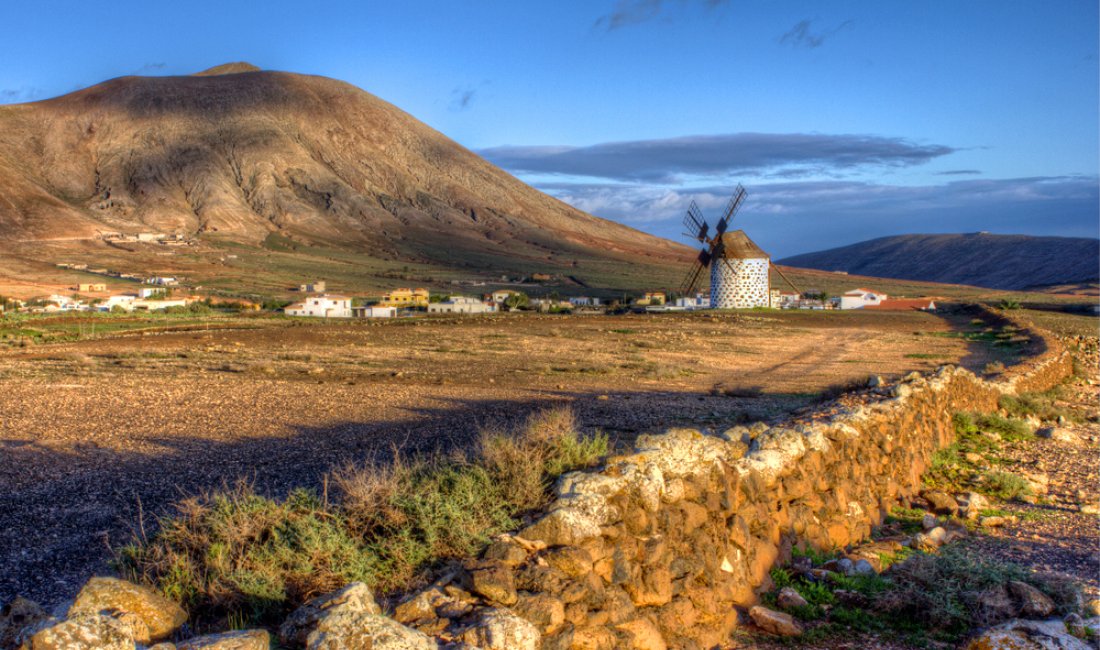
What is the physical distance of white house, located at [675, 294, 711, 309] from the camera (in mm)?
65312

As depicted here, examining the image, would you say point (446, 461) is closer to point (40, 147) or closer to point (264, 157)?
point (264, 157)

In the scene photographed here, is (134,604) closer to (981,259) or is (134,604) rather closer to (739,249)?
(739,249)

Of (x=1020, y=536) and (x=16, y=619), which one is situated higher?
(x=16, y=619)

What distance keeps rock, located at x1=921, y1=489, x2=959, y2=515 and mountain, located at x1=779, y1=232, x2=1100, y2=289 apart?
378ft

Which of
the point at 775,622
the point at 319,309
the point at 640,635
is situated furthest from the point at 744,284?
the point at 640,635

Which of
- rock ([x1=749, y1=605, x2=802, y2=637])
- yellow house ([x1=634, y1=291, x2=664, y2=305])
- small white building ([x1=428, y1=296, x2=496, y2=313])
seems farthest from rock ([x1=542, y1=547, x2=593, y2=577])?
yellow house ([x1=634, y1=291, x2=664, y2=305])

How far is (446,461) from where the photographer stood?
21.5 feet

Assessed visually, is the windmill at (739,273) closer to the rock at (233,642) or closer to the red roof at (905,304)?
the red roof at (905,304)

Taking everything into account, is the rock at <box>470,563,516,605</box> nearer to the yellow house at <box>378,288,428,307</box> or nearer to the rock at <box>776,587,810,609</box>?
Answer: the rock at <box>776,587,810,609</box>

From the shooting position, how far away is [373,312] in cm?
5825

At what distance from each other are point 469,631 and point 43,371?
19688 mm

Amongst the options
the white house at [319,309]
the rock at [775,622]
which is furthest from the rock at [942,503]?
the white house at [319,309]

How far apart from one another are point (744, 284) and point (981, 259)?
360ft

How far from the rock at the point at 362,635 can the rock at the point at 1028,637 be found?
9.75 ft
